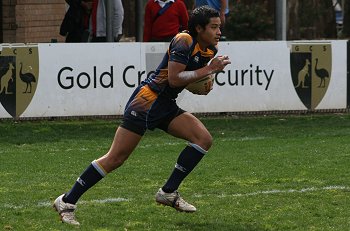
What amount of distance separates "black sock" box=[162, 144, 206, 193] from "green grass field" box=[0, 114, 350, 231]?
249 mm

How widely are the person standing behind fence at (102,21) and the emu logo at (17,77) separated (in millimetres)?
2151

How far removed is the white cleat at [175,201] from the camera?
871 centimetres

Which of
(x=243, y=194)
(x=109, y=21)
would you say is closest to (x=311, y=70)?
(x=109, y=21)

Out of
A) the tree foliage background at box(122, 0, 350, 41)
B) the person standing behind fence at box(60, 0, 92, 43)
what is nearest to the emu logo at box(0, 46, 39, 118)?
the person standing behind fence at box(60, 0, 92, 43)

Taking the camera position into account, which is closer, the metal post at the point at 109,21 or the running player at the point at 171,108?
the running player at the point at 171,108

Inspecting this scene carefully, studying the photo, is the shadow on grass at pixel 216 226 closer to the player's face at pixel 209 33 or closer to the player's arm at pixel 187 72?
the player's arm at pixel 187 72

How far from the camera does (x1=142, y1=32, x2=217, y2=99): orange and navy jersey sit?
826cm

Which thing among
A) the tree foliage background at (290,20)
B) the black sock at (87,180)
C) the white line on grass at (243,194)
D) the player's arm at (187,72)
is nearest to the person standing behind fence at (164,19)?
the white line on grass at (243,194)

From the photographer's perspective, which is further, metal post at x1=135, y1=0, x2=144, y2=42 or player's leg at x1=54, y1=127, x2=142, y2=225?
metal post at x1=135, y1=0, x2=144, y2=42

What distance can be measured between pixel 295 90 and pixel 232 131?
212cm

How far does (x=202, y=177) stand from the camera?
10.9 metres

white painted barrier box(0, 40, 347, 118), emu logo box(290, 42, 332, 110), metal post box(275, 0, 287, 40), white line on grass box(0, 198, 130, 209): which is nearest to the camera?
white line on grass box(0, 198, 130, 209)

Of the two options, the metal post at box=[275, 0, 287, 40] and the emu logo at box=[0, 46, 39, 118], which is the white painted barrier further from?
the metal post at box=[275, 0, 287, 40]

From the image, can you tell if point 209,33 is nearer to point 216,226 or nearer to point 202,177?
point 216,226
